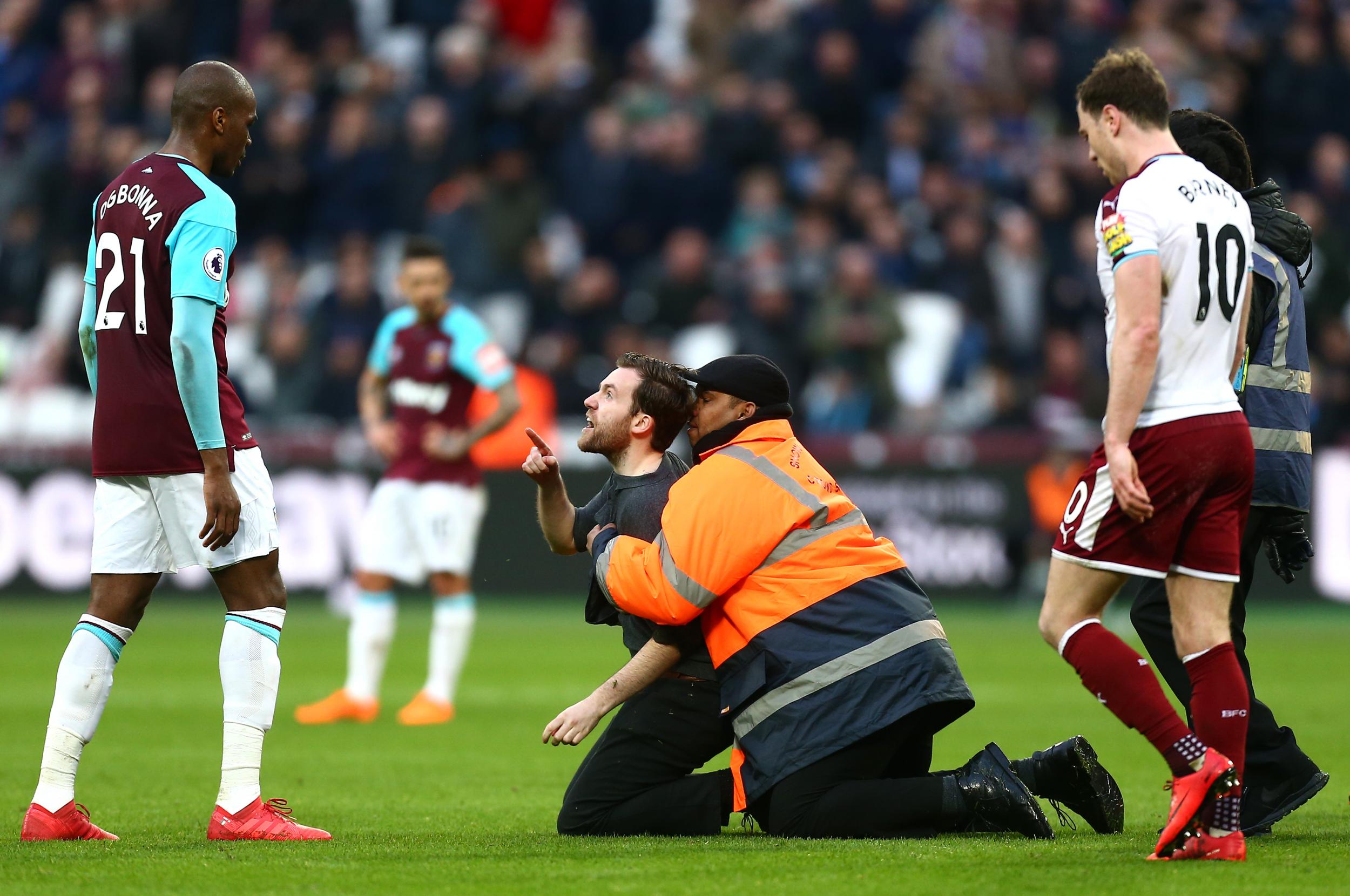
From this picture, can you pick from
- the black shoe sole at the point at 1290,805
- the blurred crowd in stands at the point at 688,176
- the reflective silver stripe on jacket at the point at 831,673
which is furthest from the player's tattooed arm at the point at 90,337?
the blurred crowd in stands at the point at 688,176

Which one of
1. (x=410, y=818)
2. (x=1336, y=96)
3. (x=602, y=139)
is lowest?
(x=410, y=818)

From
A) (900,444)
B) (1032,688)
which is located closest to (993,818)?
(1032,688)

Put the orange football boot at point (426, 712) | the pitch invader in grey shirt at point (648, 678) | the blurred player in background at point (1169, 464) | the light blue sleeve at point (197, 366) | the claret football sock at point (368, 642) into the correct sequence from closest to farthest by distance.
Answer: the blurred player in background at point (1169, 464) < the light blue sleeve at point (197, 366) < the pitch invader in grey shirt at point (648, 678) < the orange football boot at point (426, 712) < the claret football sock at point (368, 642)

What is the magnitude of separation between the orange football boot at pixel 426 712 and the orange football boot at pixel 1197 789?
5281mm

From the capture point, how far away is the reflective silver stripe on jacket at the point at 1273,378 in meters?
5.79

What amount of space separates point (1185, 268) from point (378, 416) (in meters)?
6.26

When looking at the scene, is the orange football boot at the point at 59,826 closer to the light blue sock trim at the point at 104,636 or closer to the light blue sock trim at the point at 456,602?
the light blue sock trim at the point at 104,636

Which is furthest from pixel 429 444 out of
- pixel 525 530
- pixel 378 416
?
pixel 525 530

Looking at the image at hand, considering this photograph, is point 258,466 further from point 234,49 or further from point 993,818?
point 234,49

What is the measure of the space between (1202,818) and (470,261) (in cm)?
1376

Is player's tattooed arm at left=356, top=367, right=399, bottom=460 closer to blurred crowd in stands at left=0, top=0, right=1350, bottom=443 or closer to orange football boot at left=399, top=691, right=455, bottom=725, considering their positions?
orange football boot at left=399, top=691, right=455, bottom=725

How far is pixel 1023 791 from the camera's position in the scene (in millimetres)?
5602

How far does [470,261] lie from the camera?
18000 millimetres

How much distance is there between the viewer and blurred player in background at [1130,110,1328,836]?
5727mm
